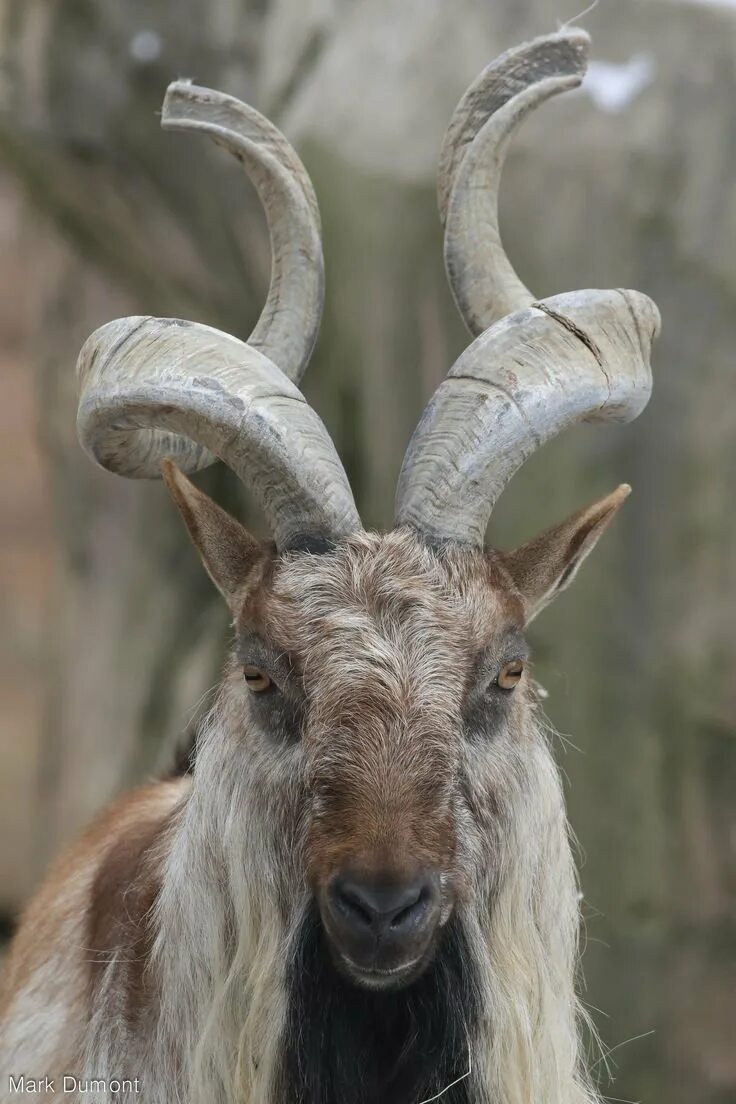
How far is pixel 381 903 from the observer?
7.68 feet

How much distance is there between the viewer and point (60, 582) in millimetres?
7688

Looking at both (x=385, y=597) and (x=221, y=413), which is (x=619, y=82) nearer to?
(x=221, y=413)

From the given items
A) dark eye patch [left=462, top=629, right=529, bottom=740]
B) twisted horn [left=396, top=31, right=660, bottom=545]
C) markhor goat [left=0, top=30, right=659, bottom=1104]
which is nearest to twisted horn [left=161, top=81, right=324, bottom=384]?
markhor goat [left=0, top=30, right=659, bottom=1104]

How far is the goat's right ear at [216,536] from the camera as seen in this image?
293 cm

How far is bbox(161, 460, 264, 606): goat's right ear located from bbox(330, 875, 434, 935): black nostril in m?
0.86

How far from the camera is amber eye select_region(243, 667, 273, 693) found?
2.78 metres

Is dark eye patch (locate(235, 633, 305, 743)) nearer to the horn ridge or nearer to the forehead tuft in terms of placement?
the forehead tuft

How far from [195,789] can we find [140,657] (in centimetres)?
420

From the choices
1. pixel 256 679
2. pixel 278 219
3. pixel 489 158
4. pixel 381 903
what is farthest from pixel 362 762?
pixel 489 158

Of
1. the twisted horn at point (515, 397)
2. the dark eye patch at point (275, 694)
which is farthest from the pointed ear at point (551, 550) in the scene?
the dark eye patch at point (275, 694)

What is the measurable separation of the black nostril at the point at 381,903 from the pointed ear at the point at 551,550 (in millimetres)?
831

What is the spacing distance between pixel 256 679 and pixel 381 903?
0.65 m

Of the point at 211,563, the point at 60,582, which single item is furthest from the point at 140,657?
the point at 211,563

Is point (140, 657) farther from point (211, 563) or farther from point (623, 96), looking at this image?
point (211, 563)
